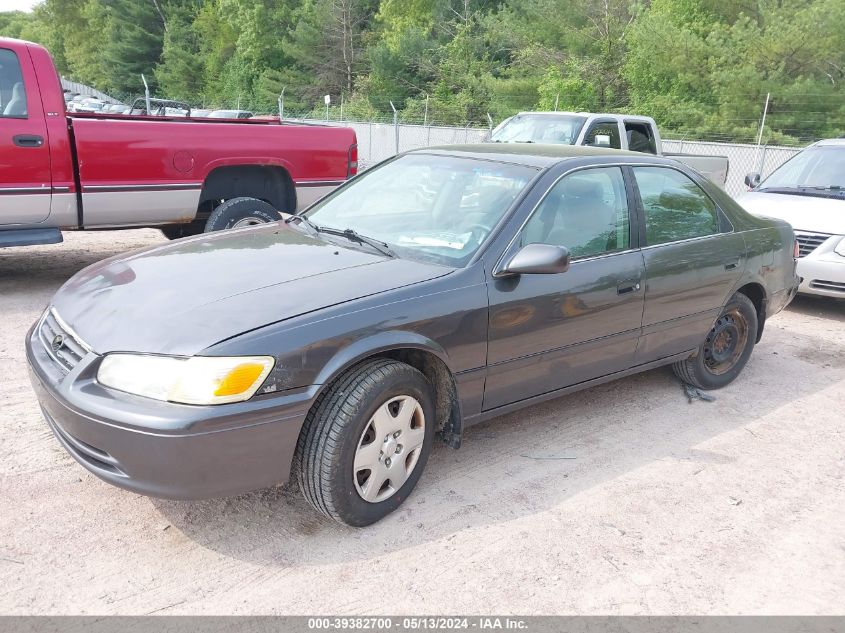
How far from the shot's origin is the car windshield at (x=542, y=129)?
9.80 meters

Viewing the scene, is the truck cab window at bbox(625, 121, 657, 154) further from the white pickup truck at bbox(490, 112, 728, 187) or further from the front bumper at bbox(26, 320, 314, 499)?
the front bumper at bbox(26, 320, 314, 499)

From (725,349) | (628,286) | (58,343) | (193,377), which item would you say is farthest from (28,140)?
(725,349)

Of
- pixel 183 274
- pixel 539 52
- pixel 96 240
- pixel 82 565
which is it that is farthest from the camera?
pixel 539 52

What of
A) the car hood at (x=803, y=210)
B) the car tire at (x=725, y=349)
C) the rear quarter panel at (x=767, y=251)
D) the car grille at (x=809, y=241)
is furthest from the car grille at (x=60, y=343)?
the car grille at (x=809, y=241)

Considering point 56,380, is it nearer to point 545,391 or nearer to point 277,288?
point 277,288

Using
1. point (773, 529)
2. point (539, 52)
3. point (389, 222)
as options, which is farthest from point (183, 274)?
point (539, 52)

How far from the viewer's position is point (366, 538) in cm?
307

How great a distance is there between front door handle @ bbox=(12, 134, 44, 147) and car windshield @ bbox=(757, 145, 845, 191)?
287 inches

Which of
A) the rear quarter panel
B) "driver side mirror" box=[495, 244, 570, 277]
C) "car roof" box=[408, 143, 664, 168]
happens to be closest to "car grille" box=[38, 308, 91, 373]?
"driver side mirror" box=[495, 244, 570, 277]

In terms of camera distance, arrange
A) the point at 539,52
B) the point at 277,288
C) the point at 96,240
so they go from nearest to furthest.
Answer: the point at 277,288, the point at 96,240, the point at 539,52

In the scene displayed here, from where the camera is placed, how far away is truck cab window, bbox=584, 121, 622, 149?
9.30 metres

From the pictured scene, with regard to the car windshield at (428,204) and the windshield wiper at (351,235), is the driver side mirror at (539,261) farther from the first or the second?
the windshield wiper at (351,235)

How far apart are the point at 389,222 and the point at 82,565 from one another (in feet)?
7.07

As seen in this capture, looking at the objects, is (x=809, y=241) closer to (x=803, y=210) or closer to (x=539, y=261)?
(x=803, y=210)
